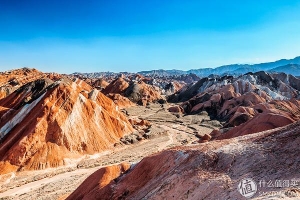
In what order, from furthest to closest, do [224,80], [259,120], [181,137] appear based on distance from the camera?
1. [224,80]
2. [181,137]
3. [259,120]

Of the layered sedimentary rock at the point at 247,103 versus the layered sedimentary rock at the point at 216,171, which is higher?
the layered sedimentary rock at the point at 216,171

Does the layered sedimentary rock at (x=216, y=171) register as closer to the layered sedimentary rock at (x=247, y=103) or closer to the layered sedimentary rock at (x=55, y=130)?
the layered sedimentary rock at (x=247, y=103)

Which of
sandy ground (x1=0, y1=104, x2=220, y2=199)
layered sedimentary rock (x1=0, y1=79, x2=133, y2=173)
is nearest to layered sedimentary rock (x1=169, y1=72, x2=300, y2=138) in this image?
sandy ground (x1=0, y1=104, x2=220, y2=199)

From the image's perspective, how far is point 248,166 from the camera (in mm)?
15492

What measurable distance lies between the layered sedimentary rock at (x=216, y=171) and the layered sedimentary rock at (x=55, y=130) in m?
23.3

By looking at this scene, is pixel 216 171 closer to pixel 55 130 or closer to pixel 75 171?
pixel 75 171

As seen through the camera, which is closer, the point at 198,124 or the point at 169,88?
the point at 198,124

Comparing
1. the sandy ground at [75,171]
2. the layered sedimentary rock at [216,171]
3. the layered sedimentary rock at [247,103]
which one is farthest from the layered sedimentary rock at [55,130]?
the layered sedimentary rock at [216,171]

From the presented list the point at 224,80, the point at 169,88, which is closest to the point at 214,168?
the point at 224,80

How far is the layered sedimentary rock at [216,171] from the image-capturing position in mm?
13953

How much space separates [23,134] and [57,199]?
19.9 meters

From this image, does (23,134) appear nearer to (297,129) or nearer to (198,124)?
(297,129)

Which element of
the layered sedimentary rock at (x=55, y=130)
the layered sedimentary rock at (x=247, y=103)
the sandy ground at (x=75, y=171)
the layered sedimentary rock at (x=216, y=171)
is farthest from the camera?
the layered sedimentary rock at (x=55, y=130)

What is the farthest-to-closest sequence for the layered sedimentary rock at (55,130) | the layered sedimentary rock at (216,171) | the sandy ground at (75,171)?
the layered sedimentary rock at (55,130) < the sandy ground at (75,171) < the layered sedimentary rock at (216,171)
